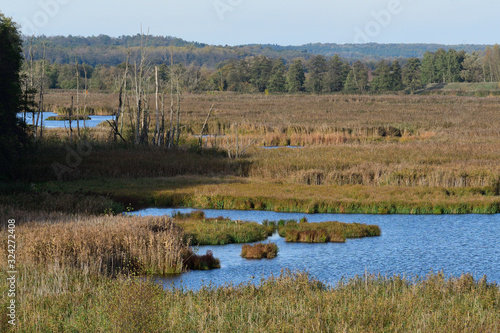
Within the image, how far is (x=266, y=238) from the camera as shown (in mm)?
23219

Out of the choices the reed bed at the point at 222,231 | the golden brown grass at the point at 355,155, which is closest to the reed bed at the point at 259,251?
the reed bed at the point at 222,231

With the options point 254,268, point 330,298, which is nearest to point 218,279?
point 254,268

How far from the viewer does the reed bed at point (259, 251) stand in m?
20.5

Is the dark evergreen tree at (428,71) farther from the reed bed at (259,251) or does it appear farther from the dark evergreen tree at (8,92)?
the reed bed at (259,251)

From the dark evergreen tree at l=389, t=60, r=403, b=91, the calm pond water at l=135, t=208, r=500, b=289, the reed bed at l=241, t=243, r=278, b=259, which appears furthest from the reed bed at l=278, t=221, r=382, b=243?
the dark evergreen tree at l=389, t=60, r=403, b=91

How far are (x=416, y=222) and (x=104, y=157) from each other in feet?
64.3

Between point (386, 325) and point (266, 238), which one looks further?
point (266, 238)

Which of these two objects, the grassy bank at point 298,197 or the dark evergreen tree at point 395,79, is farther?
the dark evergreen tree at point 395,79

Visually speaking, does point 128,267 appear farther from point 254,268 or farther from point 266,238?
point 266,238

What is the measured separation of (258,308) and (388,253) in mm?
10860

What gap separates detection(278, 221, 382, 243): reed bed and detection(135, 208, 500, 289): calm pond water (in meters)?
0.40

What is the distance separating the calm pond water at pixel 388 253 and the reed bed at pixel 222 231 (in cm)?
45

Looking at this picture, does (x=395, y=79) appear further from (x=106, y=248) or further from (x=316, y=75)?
(x=106, y=248)

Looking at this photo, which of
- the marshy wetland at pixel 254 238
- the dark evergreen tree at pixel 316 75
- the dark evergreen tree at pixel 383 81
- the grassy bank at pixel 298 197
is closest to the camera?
the marshy wetland at pixel 254 238
